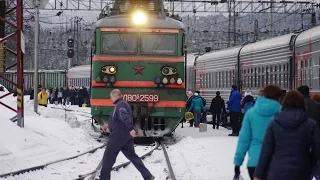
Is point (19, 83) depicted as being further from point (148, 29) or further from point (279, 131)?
point (279, 131)

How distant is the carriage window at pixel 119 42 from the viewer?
1585cm

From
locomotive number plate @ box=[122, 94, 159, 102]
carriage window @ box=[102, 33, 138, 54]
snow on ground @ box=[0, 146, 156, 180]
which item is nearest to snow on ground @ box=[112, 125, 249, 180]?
snow on ground @ box=[0, 146, 156, 180]

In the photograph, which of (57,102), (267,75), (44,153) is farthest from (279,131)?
(57,102)

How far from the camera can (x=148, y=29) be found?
52.5 ft

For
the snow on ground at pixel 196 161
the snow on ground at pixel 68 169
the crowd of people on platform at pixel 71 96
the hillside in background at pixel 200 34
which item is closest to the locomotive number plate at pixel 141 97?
the snow on ground at pixel 196 161

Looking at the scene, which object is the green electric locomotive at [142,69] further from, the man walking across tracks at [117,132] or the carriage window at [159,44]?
the man walking across tracks at [117,132]

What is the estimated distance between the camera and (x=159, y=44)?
628 inches

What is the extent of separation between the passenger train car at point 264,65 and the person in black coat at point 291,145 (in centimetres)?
1030

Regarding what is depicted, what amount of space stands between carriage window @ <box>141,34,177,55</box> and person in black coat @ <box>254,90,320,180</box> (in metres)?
10.5

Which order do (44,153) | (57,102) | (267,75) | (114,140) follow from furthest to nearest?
(57,102) < (267,75) < (44,153) < (114,140)

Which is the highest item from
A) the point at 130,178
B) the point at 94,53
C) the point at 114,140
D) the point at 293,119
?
the point at 94,53

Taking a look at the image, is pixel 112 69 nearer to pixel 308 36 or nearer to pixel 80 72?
pixel 308 36

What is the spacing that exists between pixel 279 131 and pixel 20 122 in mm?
10837

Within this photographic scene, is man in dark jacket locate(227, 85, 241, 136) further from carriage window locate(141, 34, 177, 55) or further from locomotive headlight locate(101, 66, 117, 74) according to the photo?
locomotive headlight locate(101, 66, 117, 74)
